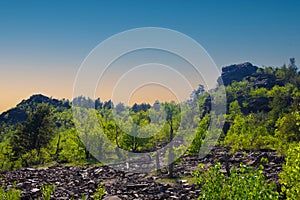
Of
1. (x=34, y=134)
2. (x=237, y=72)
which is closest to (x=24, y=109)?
(x=34, y=134)

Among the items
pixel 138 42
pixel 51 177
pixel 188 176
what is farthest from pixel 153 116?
pixel 138 42

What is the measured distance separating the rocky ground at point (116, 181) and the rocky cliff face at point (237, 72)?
115721mm

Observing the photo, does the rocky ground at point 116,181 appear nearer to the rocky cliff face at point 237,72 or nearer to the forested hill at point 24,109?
the forested hill at point 24,109

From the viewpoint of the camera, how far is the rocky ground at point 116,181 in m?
27.0

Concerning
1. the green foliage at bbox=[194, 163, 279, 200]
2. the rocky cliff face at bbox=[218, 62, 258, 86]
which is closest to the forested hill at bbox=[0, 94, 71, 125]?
the rocky cliff face at bbox=[218, 62, 258, 86]

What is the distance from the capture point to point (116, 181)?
33.8 m

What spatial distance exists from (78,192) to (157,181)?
292 inches

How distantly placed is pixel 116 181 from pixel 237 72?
135804 mm

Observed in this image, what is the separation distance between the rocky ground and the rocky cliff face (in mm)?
115721

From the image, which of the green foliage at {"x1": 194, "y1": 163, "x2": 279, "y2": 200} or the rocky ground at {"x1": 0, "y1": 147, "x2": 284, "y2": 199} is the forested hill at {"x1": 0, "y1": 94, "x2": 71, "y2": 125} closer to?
the rocky ground at {"x1": 0, "y1": 147, "x2": 284, "y2": 199}

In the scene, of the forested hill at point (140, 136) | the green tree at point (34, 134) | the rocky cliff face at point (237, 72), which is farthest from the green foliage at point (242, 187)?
the rocky cliff face at point (237, 72)

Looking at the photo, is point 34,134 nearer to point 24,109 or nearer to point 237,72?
point 24,109

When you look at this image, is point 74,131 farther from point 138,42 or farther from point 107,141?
point 138,42

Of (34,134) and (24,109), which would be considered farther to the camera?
(24,109)
